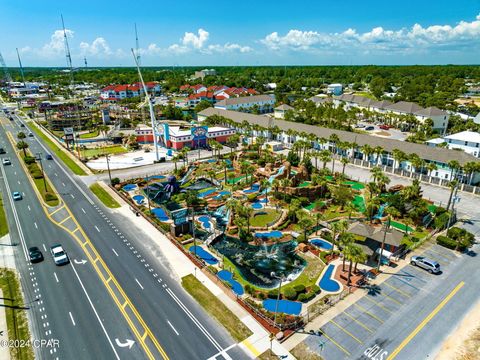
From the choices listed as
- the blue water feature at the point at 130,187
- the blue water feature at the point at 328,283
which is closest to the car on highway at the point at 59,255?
the blue water feature at the point at 130,187

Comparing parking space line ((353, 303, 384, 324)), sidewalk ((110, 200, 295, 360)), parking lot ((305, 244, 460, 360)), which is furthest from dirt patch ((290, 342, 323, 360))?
parking space line ((353, 303, 384, 324))

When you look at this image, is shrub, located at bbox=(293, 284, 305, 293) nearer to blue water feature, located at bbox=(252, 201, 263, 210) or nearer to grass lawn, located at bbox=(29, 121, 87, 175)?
blue water feature, located at bbox=(252, 201, 263, 210)

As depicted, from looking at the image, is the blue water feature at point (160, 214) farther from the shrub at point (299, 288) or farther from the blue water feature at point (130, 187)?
the shrub at point (299, 288)

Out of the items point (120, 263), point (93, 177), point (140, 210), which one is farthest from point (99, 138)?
point (120, 263)

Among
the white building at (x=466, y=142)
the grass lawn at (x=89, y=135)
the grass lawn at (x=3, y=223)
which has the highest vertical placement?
the white building at (x=466, y=142)

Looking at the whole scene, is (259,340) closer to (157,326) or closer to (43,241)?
A: (157,326)
